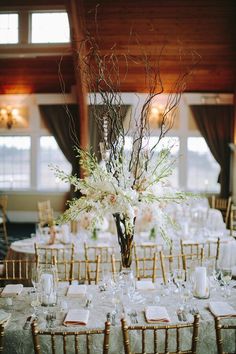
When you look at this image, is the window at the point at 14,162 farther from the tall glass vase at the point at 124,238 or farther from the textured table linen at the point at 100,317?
the tall glass vase at the point at 124,238

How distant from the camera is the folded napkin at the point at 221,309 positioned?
2.99 m

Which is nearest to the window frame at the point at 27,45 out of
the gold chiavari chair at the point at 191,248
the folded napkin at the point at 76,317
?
the gold chiavari chair at the point at 191,248

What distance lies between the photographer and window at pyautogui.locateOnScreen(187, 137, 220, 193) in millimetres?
11422

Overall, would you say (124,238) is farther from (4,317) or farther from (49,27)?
(49,27)

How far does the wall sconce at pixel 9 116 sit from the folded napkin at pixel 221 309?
891 centimetres

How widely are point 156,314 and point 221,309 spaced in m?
0.45

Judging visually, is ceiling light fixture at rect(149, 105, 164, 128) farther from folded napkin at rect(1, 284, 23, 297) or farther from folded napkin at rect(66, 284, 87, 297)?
folded napkin at rect(1, 284, 23, 297)

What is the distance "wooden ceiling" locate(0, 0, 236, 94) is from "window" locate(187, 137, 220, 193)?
165 cm

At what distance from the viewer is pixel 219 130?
10836 mm

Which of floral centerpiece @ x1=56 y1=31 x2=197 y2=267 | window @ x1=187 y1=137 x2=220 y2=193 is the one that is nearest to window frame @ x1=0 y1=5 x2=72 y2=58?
window @ x1=187 y1=137 x2=220 y2=193

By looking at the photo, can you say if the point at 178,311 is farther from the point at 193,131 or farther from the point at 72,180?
the point at 193,131

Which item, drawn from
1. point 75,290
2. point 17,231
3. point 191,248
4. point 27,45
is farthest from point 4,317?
point 27,45

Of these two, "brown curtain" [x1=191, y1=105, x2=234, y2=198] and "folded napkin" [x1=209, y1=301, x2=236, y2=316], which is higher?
"brown curtain" [x1=191, y1=105, x2=234, y2=198]

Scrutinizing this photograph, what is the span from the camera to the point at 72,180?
3088 millimetres
